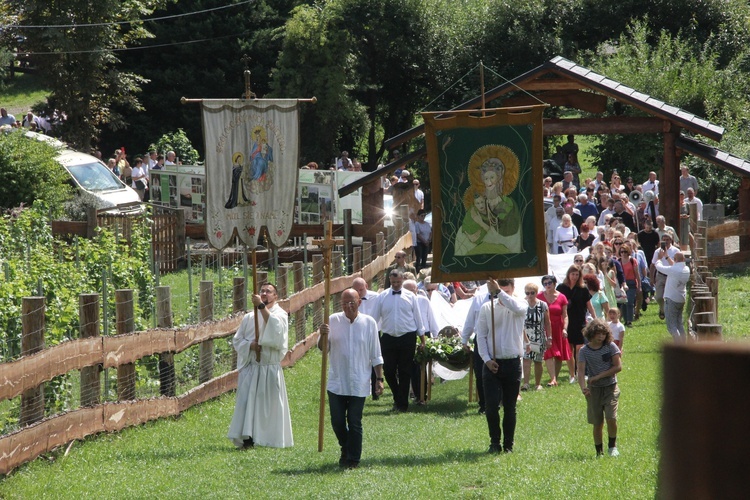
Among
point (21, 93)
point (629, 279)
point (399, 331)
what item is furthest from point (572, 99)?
point (21, 93)

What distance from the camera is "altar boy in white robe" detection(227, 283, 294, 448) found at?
11594 millimetres

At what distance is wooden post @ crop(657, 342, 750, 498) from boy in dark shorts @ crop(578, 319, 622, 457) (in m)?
10.2

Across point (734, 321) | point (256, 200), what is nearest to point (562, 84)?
point (734, 321)

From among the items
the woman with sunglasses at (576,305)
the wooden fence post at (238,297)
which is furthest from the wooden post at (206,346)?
the woman with sunglasses at (576,305)

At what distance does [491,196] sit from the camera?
1213cm

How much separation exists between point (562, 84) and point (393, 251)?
5.02 metres

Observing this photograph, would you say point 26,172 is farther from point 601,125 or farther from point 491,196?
point 491,196

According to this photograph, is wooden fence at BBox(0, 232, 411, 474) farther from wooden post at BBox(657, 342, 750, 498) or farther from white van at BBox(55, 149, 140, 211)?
white van at BBox(55, 149, 140, 211)

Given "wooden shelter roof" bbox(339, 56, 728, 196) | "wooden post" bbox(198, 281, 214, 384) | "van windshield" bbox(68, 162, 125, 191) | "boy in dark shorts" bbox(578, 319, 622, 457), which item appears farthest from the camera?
"van windshield" bbox(68, 162, 125, 191)

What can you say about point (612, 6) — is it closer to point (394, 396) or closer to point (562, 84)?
point (562, 84)

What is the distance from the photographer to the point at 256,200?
13.1 m

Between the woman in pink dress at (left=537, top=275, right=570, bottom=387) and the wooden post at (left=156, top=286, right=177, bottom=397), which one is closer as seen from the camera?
the wooden post at (left=156, top=286, right=177, bottom=397)

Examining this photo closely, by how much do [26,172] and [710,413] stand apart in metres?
28.0

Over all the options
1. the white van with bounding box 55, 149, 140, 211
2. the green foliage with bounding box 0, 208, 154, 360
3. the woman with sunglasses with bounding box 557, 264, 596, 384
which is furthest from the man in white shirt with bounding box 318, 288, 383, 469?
the white van with bounding box 55, 149, 140, 211
